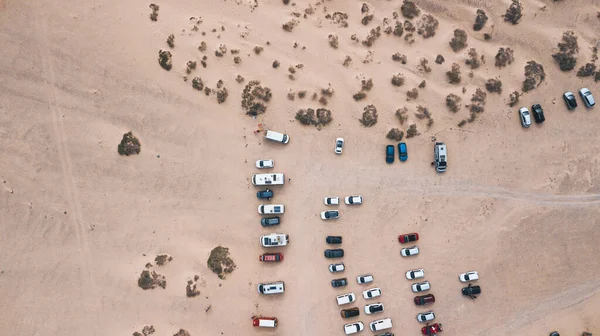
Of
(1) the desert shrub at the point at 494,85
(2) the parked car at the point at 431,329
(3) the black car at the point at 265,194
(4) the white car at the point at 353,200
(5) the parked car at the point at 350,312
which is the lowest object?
(2) the parked car at the point at 431,329

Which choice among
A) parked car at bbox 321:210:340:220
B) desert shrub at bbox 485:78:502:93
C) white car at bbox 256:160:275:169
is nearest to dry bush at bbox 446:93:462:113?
desert shrub at bbox 485:78:502:93

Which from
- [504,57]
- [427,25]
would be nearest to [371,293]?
[504,57]

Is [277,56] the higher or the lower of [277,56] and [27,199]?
the higher

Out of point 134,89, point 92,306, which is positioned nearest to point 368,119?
point 134,89

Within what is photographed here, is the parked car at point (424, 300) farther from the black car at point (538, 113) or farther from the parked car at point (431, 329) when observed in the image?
the black car at point (538, 113)

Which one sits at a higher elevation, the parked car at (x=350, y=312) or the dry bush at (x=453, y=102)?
the dry bush at (x=453, y=102)

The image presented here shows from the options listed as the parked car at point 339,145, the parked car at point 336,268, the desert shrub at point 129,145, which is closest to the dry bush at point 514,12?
the parked car at point 339,145

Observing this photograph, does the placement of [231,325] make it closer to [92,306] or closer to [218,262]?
[218,262]

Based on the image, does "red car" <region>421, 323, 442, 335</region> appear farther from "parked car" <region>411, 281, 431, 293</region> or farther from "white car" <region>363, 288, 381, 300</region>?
"white car" <region>363, 288, 381, 300</region>
